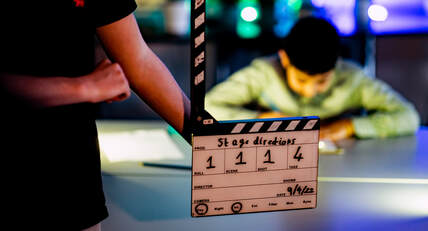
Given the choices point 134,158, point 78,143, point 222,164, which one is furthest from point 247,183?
point 134,158

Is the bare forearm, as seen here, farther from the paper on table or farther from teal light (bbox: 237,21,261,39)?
teal light (bbox: 237,21,261,39)

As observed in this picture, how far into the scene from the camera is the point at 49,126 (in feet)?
3.02

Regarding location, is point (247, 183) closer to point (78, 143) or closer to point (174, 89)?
point (174, 89)

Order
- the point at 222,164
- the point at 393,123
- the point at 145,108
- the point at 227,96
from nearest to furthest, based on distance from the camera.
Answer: the point at 222,164 → the point at 393,123 → the point at 227,96 → the point at 145,108

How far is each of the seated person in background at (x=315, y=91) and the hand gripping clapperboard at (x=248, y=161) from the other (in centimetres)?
105

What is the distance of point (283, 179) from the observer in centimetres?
115

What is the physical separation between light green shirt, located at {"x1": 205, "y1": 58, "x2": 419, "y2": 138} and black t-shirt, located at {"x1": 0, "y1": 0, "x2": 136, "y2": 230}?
60.1 inches

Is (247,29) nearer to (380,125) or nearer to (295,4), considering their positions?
(295,4)

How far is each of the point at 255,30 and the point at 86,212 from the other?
10.6 ft

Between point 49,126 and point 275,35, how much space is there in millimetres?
3136

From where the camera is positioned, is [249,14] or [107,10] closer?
[107,10]

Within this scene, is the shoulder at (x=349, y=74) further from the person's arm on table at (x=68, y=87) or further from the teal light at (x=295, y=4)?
the person's arm on table at (x=68, y=87)

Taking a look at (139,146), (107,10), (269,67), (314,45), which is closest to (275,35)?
(269,67)

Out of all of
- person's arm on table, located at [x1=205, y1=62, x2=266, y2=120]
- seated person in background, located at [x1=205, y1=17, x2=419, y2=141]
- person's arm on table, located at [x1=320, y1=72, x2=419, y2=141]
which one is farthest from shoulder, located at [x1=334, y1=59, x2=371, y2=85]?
person's arm on table, located at [x1=205, y1=62, x2=266, y2=120]
